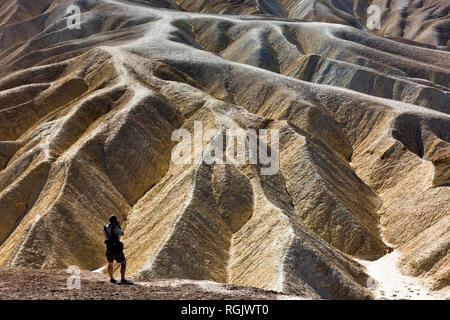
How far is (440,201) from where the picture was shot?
41.9m

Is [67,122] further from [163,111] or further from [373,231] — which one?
[373,231]
